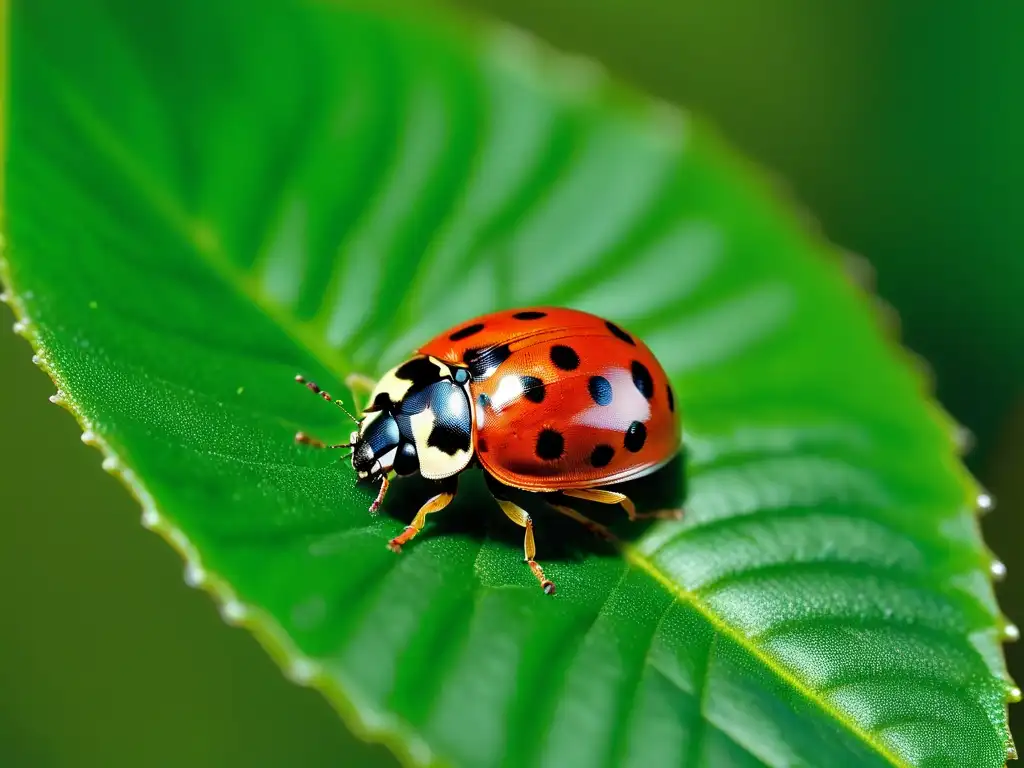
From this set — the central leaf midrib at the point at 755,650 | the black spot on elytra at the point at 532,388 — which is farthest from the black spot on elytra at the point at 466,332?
the central leaf midrib at the point at 755,650

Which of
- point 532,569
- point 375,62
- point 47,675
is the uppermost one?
point 375,62

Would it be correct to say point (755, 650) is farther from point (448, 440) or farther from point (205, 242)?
point (205, 242)

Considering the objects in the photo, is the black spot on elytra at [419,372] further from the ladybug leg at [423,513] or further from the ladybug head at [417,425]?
the ladybug leg at [423,513]

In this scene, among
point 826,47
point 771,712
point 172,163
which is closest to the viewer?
point 771,712

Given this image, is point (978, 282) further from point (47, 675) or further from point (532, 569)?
point (47, 675)

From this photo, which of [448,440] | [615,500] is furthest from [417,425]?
[615,500]

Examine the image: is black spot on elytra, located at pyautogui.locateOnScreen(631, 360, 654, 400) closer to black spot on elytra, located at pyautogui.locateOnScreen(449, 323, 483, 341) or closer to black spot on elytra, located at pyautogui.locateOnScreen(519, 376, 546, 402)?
black spot on elytra, located at pyautogui.locateOnScreen(519, 376, 546, 402)

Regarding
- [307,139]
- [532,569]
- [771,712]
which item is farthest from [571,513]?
[307,139]

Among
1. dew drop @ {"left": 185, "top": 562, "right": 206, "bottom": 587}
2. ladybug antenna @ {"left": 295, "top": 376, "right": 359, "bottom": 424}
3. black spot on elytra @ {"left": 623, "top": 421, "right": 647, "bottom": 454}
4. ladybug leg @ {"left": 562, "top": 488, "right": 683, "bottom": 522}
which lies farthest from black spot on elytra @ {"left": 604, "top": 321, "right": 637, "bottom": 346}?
dew drop @ {"left": 185, "top": 562, "right": 206, "bottom": 587}
